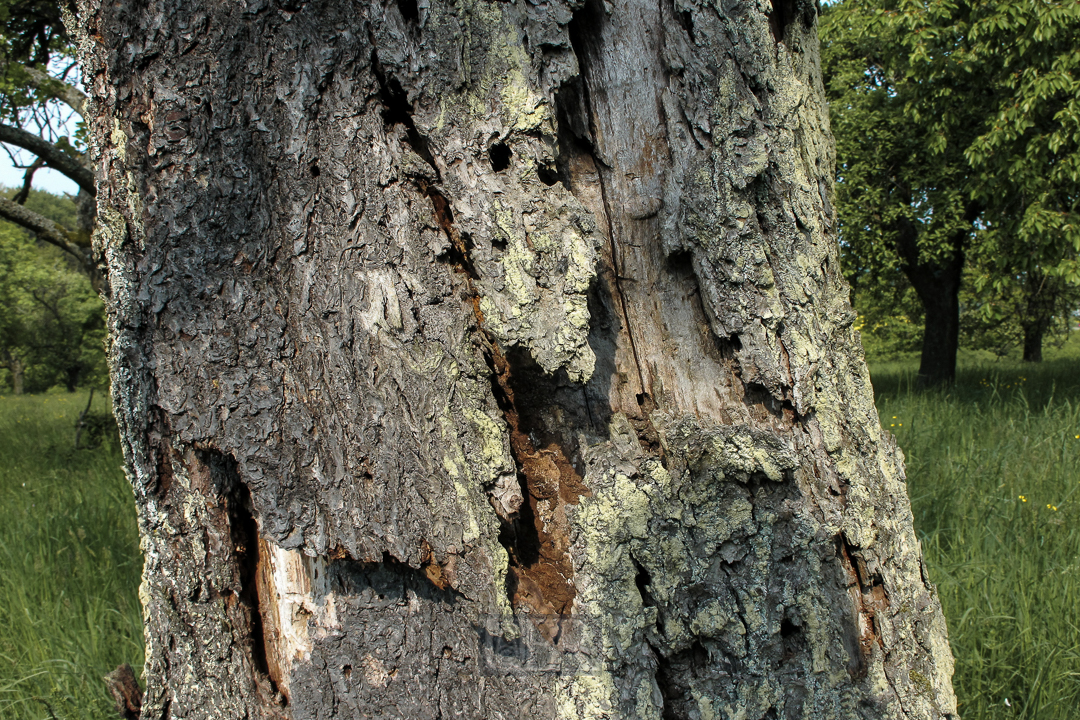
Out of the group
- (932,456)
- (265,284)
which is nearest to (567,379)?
(265,284)

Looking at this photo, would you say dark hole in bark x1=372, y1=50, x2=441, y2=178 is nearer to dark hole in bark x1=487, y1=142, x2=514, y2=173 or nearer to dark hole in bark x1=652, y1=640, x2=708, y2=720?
dark hole in bark x1=487, y1=142, x2=514, y2=173

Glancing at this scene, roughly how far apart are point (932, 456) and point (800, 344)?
3.58 metres

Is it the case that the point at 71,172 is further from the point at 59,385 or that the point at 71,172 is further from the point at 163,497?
the point at 59,385

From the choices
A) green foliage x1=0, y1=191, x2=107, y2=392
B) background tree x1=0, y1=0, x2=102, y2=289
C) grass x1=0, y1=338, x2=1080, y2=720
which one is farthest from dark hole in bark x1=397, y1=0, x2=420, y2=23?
green foliage x1=0, y1=191, x2=107, y2=392

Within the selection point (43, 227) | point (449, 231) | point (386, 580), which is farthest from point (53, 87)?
point (386, 580)

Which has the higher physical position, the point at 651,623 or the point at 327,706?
the point at 651,623

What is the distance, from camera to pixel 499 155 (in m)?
0.96

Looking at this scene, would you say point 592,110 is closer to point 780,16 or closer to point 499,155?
point 499,155

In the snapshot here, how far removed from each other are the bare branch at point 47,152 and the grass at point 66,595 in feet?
9.25

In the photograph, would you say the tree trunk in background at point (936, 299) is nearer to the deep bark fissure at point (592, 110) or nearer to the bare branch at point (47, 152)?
the deep bark fissure at point (592, 110)

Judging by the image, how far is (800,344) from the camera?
3.33 ft

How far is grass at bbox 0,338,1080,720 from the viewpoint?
6.79 feet

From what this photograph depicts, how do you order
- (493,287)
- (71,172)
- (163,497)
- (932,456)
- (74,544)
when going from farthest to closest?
(71,172)
(932,456)
(74,544)
(163,497)
(493,287)

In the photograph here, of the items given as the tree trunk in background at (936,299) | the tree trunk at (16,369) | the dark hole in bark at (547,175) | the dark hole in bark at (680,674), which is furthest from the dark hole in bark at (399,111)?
the tree trunk at (16,369)
